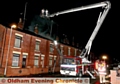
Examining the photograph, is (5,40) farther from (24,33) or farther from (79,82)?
(79,82)

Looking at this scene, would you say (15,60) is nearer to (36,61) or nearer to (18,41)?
(18,41)

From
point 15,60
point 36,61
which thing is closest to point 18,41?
point 15,60

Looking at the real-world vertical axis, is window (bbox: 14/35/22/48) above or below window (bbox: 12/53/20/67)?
above

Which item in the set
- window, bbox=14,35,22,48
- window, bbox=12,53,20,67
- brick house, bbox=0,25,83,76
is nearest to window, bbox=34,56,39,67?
brick house, bbox=0,25,83,76

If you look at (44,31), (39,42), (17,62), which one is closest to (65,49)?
(44,31)

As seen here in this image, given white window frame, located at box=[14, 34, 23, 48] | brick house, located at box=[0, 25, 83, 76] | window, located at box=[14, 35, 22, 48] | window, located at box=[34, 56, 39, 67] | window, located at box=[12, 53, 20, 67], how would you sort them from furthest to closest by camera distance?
window, located at box=[34, 56, 39, 67]
window, located at box=[14, 35, 22, 48]
white window frame, located at box=[14, 34, 23, 48]
window, located at box=[12, 53, 20, 67]
brick house, located at box=[0, 25, 83, 76]

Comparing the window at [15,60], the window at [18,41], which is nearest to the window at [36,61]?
the window at [15,60]

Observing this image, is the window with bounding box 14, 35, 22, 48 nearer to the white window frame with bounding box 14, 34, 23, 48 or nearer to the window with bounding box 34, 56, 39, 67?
the white window frame with bounding box 14, 34, 23, 48

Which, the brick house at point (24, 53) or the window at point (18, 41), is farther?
the window at point (18, 41)

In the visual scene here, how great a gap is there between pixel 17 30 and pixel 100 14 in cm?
1074

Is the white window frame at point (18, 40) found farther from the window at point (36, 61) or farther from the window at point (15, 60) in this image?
the window at point (36, 61)

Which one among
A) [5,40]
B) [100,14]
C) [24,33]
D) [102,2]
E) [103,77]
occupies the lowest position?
[103,77]

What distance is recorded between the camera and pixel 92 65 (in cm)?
2008

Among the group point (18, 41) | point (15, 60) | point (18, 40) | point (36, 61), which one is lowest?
point (36, 61)
